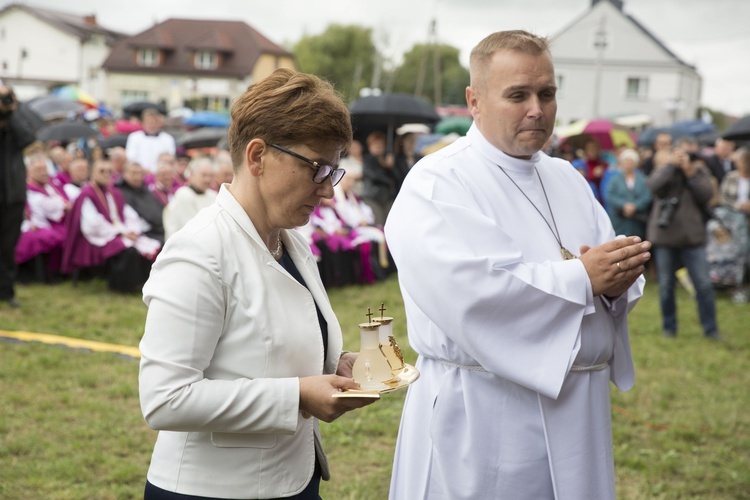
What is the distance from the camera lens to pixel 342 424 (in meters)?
5.75

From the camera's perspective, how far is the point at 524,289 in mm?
2721

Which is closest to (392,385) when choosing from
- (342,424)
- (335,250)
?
(342,424)

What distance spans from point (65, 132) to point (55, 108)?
3.82 m

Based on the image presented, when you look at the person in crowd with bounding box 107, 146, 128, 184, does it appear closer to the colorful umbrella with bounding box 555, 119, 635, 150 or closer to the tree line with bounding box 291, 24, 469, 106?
the colorful umbrella with bounding box 555, 119, 635, 150

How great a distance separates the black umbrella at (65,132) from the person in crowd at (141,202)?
5.04m

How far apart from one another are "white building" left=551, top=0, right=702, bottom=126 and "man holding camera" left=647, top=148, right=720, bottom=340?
47649 millimetres

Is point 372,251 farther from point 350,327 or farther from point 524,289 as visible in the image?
point 524,289

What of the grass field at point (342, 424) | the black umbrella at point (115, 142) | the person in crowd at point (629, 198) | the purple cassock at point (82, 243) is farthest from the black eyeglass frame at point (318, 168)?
the black umbrella at point (115, 142)

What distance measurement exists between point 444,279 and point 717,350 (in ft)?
21.6

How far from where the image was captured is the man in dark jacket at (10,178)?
29.2 ft

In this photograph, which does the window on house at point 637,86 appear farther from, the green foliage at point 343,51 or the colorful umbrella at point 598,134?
the colorful umbrella at point 598,134

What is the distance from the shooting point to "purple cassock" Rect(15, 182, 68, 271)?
10.6m

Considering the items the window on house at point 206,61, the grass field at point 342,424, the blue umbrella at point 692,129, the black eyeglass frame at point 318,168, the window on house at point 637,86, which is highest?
the window on house at point 206,61

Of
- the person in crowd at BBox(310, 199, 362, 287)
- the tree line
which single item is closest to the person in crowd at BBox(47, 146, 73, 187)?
the person in crowd at BBox(310, 199, 362, 287)
